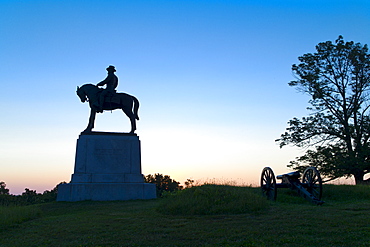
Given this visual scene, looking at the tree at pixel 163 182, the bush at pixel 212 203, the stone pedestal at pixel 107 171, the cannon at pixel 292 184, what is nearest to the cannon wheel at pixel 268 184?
the cannon at pixel 292 184

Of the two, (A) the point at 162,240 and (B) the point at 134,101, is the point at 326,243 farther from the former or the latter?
(B) the point at 134,101

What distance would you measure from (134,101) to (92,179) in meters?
4.41

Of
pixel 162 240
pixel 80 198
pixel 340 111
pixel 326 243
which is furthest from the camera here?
pixel 340 111

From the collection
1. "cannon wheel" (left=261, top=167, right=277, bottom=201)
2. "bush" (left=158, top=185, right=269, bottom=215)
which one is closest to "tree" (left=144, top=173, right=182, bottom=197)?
"cannon wheel" (left=261, top=167, right=277, bottom=201)

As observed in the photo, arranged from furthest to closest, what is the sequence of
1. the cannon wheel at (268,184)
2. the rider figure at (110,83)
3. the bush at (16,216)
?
1. the rider figure at (110,83)
2. the cannon wheel at (268,184)
3. the bush at (16,216)

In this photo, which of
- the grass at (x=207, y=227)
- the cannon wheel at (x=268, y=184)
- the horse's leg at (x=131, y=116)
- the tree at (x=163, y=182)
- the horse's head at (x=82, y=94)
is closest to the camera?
the grass at (x=207, y=227)

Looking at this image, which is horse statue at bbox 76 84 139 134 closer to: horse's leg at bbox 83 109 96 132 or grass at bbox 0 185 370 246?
horse's leg at bbox 83 109 96 132

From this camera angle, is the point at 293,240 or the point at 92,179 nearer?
the point at 293,240

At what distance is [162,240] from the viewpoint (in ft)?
21.8

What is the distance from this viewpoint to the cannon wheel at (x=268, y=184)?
506 inches

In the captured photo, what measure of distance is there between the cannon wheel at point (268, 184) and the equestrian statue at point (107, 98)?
23.1ft

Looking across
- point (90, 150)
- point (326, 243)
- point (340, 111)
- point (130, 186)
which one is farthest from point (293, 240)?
point (340, 111)

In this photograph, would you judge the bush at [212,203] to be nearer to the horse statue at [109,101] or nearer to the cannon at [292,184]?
the cannon at [292,184]

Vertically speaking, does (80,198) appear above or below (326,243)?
above
